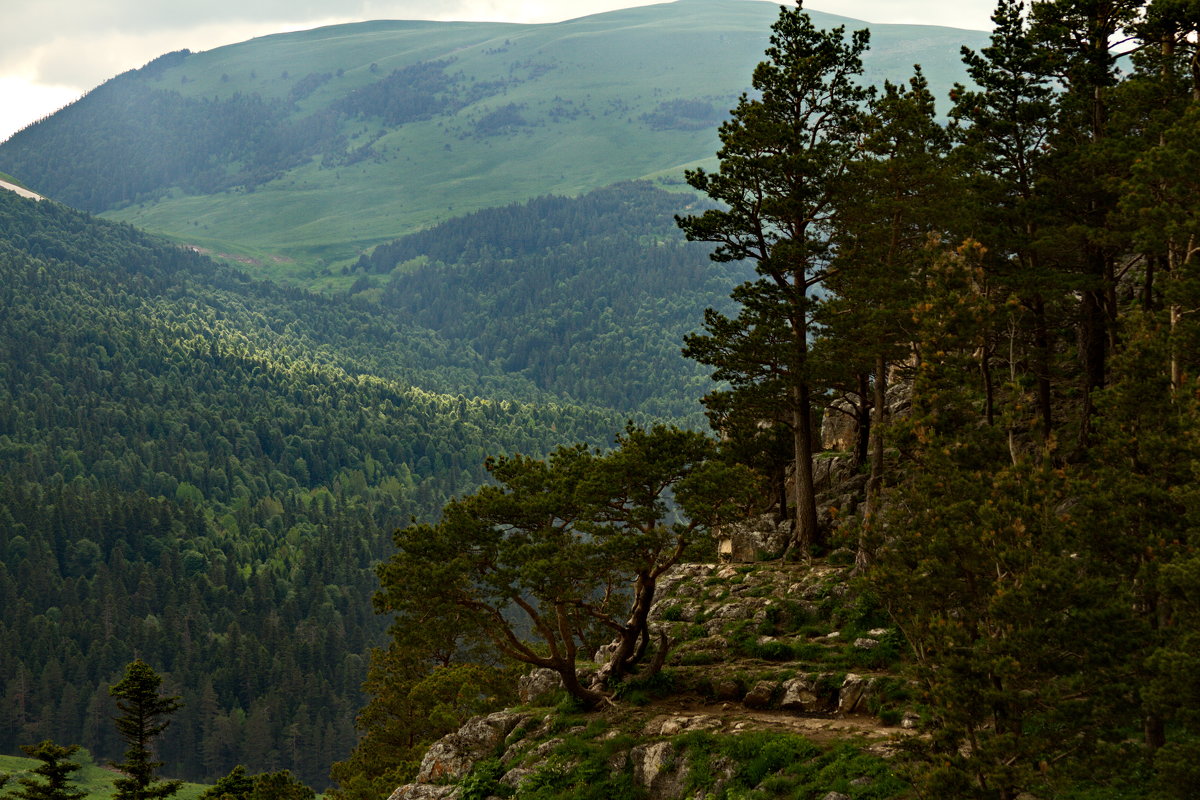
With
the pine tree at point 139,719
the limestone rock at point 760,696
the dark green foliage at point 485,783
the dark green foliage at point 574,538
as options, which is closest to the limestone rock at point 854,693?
the limestone rock at point 760,696

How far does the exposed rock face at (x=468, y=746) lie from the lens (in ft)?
136

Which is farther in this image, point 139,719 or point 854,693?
point 139,719

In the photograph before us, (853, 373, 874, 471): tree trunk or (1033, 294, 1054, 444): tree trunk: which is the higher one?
(1033, 294, 1054, 444): tree trunk

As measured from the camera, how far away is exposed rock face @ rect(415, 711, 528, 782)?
41438 millimetres

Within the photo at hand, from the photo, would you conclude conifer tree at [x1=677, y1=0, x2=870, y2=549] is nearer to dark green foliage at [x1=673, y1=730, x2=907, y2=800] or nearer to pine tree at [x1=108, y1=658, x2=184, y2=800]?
dark green foliage at [x1=673, y1=730, x2=907, y2=800]

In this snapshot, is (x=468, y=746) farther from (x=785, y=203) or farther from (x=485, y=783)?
(x=785, y=203)

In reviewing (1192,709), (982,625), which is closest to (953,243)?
(982,625)

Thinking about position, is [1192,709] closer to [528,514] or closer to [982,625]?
[982,625]

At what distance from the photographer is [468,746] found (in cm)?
4200

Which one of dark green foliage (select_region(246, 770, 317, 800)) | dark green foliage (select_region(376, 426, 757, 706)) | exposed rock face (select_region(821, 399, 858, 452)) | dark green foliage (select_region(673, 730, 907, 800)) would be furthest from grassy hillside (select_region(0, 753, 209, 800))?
dark green foliage (select_region(673, 730, 907, 800))

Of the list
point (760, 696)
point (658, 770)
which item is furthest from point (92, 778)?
point (760, 696)

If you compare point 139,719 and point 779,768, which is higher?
point 779,768

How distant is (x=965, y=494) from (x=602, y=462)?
16.0m

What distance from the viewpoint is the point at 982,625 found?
2506 centimetres
